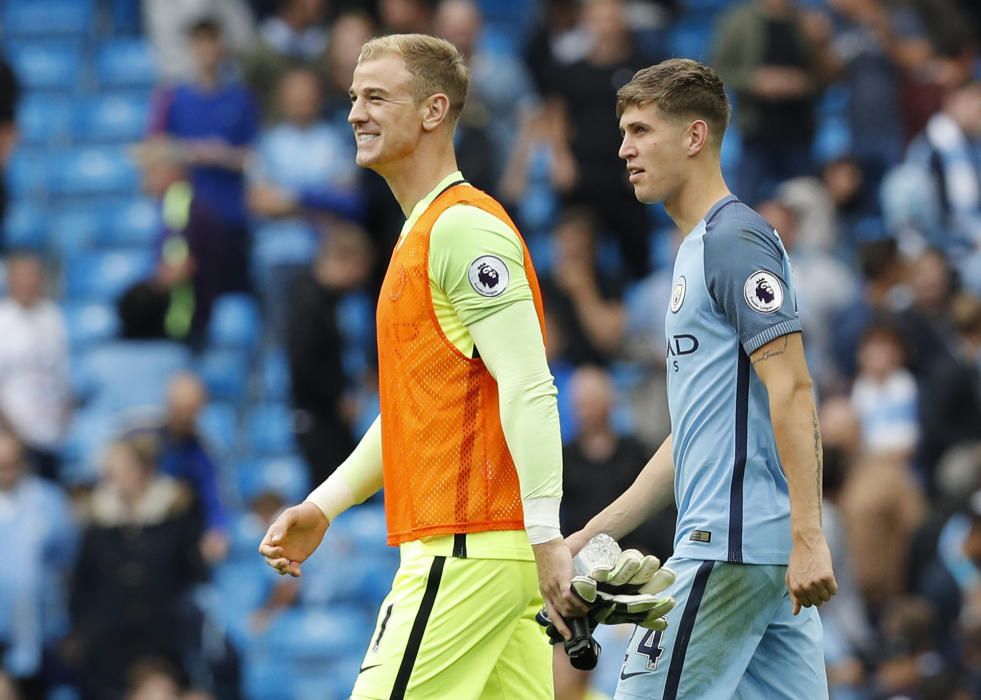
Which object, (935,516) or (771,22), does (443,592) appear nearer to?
(935,516)

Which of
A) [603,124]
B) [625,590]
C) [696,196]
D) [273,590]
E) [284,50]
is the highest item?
A: [284,50]

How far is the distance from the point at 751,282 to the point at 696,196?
42 centimetres

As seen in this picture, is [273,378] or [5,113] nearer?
[5,113]

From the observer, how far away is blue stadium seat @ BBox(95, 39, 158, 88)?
1677cm

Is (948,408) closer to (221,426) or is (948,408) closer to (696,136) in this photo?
(221,426)

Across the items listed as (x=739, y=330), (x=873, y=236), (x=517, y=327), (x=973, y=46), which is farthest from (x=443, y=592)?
(x=973, y=46)

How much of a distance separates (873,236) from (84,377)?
5814 millimetres

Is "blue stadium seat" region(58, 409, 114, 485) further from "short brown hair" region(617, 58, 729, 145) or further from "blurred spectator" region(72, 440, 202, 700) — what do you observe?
"short brown hair" region(617, 58, 729, 145)

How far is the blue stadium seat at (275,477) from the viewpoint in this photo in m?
12.6

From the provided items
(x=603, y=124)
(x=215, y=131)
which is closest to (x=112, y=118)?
(x=215, y=131)

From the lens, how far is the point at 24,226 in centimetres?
1563

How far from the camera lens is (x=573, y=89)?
12953 millimetres

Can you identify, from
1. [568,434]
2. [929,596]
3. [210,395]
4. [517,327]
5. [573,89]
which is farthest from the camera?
[210,395]

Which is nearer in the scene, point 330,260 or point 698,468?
point 698,468
